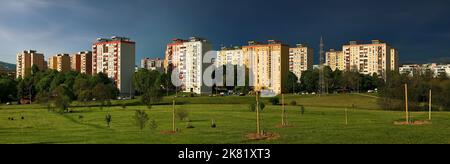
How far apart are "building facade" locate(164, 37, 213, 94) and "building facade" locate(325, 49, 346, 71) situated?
6236 centimetres

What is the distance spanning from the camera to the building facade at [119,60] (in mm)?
146425

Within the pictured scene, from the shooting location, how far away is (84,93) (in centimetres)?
10081

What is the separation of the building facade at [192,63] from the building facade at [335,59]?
205 ft

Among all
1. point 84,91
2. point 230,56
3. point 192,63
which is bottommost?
point 84,91

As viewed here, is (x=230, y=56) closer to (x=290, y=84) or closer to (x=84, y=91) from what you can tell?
(x=290, y=84)

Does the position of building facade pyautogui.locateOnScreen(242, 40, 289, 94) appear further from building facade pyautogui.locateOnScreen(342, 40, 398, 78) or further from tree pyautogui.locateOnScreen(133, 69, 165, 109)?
building facade pyautogui.locateOnScreen(342, 40, 398, 78)

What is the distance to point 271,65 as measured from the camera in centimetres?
14562

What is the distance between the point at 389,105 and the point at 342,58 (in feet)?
359

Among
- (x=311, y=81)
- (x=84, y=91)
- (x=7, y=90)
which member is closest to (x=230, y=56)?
(x=311, y=81)

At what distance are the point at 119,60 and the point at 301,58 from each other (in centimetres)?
7043

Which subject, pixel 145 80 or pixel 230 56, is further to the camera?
pixel 230 56
